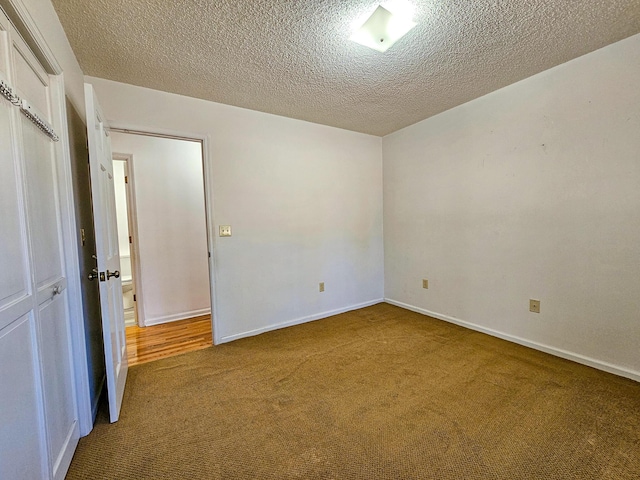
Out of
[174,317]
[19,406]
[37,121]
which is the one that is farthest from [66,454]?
[174,317]

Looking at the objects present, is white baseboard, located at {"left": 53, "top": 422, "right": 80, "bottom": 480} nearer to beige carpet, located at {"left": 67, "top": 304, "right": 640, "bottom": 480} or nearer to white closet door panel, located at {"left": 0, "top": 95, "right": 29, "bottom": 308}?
beige carpet, located at {"left": 67, "top": 304, "right": 640, "bottom": 480}

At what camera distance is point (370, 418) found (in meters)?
1.64

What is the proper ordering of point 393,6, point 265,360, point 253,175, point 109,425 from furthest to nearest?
point 253,175 < point 265,360 < point 109,425 < point 393,6

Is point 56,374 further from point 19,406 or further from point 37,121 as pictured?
point 37,121

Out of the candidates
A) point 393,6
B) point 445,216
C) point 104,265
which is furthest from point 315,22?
point 445,216

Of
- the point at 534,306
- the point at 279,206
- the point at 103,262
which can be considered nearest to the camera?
the point at 103,262

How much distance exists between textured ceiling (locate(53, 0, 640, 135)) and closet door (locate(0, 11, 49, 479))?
2.75 ft

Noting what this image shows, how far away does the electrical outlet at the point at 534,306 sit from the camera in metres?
2.44

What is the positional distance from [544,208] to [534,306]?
0.85 meters

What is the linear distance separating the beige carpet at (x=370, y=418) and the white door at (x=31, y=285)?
37 centimetres

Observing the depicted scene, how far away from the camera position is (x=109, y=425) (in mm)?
1623

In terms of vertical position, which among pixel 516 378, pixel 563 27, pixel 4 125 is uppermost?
pixel 563 27

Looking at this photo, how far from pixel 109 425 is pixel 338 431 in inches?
51.9

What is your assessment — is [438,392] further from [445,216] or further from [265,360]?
[445,216]
